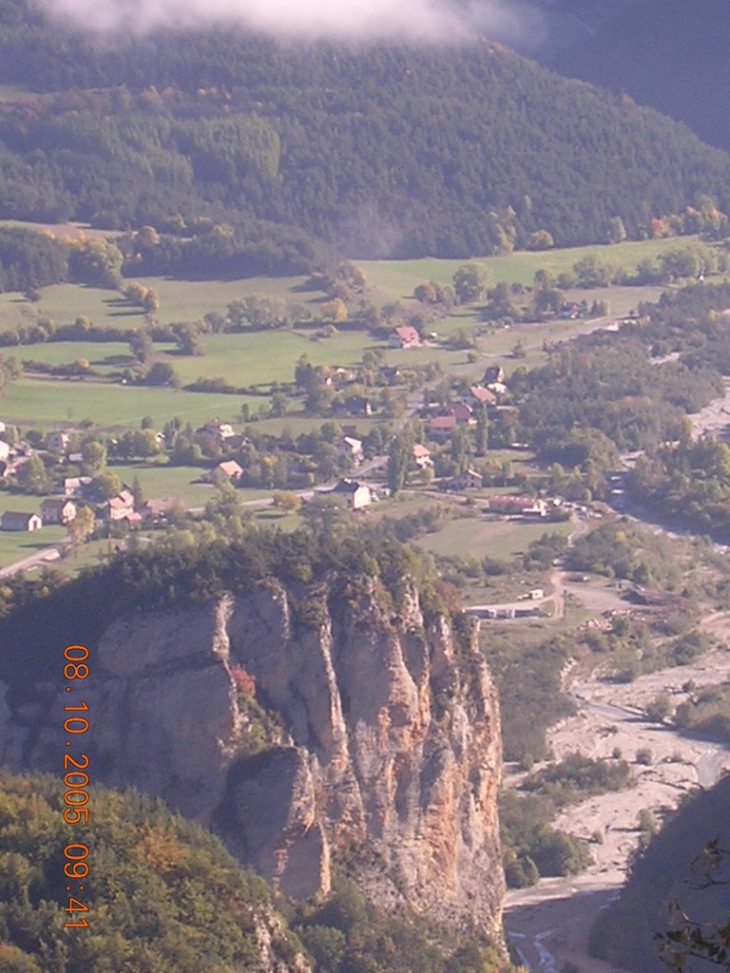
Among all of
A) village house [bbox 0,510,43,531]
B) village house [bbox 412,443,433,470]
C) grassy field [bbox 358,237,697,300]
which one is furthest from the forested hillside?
village house [bbox 0,510,43,531]

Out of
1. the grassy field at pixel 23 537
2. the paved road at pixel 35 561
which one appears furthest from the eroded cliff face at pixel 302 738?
the grassy field at pixel 23 537

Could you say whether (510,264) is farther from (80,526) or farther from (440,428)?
(80,526)

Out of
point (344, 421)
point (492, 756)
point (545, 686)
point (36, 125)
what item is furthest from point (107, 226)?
point (492, 756)

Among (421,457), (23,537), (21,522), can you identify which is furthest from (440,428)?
(23,537)

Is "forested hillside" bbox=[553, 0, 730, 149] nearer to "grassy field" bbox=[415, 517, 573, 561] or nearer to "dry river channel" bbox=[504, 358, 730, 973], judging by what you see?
"grassy field" bbox=[415, 517, 573, 561]

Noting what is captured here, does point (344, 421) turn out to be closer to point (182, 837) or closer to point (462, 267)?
point (462, 267)
